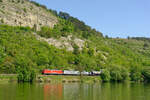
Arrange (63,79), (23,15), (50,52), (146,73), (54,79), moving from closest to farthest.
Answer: (54,79), (63,79), (146,73), (50,52), (23,15)

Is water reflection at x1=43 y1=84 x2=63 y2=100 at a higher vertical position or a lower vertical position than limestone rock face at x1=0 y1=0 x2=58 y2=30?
lower

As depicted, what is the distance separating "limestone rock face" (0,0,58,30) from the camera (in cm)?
15300

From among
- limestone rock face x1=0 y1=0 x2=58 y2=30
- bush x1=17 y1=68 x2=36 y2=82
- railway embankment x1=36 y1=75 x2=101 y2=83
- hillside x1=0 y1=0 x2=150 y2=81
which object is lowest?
railway embankment x1=36 y1=75 x2=101 y2=83

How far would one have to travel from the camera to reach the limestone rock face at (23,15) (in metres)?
153

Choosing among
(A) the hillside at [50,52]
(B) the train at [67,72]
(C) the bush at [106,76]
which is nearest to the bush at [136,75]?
(A) the hillside at [50,52]

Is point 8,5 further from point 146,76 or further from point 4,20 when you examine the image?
point 146,76

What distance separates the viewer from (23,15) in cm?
16188

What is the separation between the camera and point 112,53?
6442 inches

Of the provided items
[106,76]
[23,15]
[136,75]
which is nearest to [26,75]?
[106,76]

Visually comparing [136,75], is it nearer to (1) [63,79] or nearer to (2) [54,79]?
(1) [63,79]

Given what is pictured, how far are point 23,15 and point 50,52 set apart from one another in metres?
40.5

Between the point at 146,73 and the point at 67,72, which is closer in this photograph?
the point at 67,72

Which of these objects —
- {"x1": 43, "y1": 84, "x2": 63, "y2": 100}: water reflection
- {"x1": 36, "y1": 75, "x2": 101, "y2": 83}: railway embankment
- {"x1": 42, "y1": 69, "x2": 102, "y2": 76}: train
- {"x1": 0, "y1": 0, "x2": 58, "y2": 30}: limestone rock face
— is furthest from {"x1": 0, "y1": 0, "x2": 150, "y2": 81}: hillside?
{"x1": 43, "y1": 84, "x2": 63, "y2": 100}: water reflection

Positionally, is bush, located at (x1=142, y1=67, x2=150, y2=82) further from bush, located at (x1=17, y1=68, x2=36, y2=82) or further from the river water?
the river water
